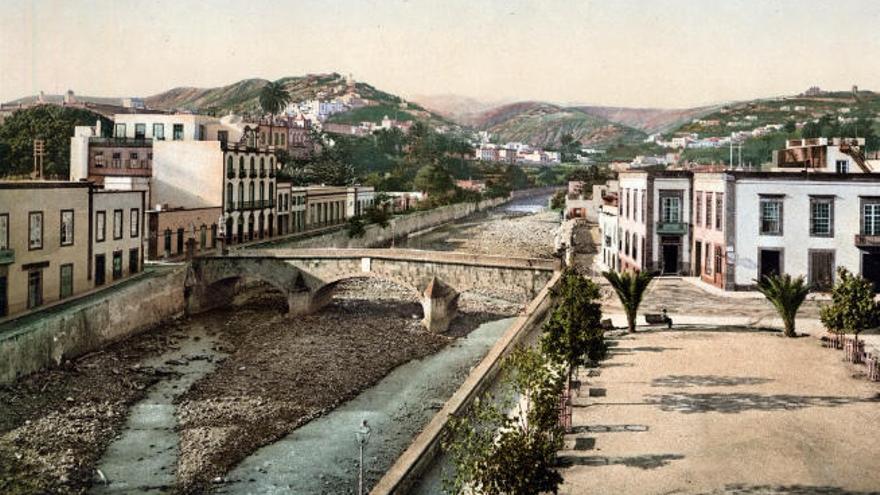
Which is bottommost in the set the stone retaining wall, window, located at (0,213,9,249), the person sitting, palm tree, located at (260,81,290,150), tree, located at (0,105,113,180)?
the stone retaining wall

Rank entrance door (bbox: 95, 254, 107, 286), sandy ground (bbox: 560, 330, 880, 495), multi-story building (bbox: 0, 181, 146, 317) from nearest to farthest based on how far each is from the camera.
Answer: sandy ground (bbox: 560, 330, 880, 495)
multi-story building (bbox: 0, 181, 146, 317)
entrance door (bbox: 95, 254, 107, 286)

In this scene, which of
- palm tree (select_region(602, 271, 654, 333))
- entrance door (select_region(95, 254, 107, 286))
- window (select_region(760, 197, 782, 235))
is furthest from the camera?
entrance door (select_region(95, 254, 107, 286))

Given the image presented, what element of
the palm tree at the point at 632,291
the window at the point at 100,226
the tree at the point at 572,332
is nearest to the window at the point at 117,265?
the window at the point at 100,226

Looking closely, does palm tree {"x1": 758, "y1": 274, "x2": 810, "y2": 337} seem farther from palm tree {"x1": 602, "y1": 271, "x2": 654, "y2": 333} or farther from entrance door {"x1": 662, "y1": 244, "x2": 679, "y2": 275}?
entrance door {"x1": 662, "y1": 244, "x2": 679, "y2": 275}

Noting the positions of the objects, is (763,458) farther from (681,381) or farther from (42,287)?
(42,287)

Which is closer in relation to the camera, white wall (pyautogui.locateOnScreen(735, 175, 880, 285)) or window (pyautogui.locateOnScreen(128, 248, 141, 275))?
white wall (pyautogui.locateOnScreen(735, 175, 880, 285))

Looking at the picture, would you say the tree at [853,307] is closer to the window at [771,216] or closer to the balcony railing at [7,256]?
the window at [771,216]

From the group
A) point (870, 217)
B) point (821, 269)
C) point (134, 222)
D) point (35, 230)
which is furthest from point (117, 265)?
point (870, 217)

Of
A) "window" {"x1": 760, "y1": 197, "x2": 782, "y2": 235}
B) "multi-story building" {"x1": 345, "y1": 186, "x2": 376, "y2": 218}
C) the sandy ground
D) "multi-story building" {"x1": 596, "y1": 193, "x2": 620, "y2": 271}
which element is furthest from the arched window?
"multi-story building" {"x1": 345, "y1": 186, "x2": 376, "y2": 218}

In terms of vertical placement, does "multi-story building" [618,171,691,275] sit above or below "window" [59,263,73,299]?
above
